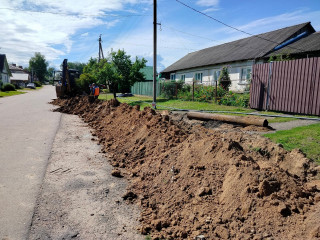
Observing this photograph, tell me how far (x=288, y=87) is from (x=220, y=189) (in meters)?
8.99

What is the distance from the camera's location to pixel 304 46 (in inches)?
766

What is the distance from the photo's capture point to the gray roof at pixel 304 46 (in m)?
18.5

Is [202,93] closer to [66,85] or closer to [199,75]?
[66,85]

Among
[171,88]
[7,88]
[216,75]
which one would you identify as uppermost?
[216,75]

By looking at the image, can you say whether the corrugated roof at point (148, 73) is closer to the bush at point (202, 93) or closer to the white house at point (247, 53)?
the white house at point (247, 53)

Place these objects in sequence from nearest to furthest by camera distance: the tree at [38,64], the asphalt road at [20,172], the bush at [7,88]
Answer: the asphalt road at [20,172] → the bush at [7,88] → the tree at [38,64]

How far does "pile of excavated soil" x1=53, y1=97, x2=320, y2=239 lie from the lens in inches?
111

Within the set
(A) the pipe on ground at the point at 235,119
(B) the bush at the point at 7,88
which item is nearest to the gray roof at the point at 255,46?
(A) the pipe on ground at the point at 235,119

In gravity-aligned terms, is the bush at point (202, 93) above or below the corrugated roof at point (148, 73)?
below

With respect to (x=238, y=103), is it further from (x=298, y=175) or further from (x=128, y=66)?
(x=128, y=66)

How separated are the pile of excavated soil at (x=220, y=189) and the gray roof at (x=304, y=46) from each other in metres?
16.5

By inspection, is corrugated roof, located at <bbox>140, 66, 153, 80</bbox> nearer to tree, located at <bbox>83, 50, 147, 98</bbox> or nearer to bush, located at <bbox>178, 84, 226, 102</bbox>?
tree, located at <bbox>83, 50, 147, 98</bbox>

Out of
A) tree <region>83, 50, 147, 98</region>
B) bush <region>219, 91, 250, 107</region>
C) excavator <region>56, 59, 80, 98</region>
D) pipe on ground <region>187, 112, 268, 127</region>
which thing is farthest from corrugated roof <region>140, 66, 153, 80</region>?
pipe on ground <region>187, 112, 268, 127</region>

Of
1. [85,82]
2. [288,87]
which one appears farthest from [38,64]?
[288,87]
